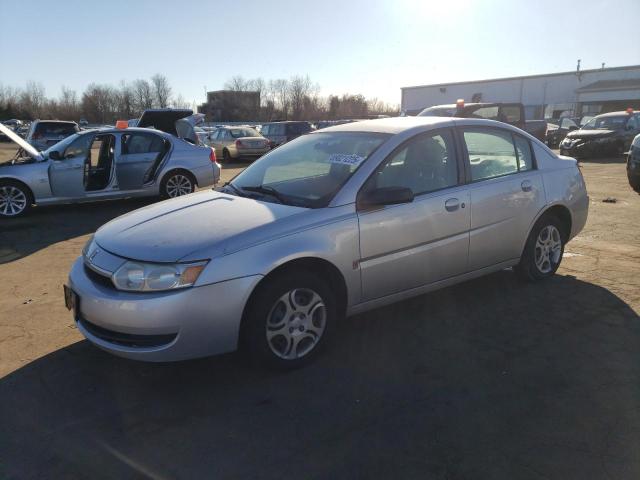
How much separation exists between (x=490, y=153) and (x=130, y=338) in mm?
3318

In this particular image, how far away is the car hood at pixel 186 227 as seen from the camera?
3.11 m

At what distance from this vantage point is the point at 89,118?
285ft

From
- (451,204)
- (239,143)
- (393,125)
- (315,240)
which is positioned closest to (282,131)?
(239,143)

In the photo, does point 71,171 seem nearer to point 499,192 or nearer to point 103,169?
point 103,169

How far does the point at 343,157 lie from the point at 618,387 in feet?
7.89

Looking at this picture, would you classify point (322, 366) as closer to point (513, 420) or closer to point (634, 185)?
point (513, 420)

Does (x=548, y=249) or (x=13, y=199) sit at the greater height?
(x=13, y=199)

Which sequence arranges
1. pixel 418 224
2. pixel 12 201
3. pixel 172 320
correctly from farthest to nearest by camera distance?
pixel 12 201
pixel 418 224
pixel 172 320

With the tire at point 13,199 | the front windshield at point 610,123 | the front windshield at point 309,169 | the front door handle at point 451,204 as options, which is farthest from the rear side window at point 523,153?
the front windshield at point 610,123

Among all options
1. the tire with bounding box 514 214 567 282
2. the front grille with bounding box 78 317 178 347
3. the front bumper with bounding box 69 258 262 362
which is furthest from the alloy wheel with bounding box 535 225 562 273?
the front grille with bounding box 78 317 178 347

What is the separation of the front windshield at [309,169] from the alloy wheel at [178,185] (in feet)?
18.6

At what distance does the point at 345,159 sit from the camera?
3.87m

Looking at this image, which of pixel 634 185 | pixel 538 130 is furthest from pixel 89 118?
pixel 634 185

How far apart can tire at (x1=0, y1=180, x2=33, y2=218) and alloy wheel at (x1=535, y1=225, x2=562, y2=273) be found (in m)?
8.16
